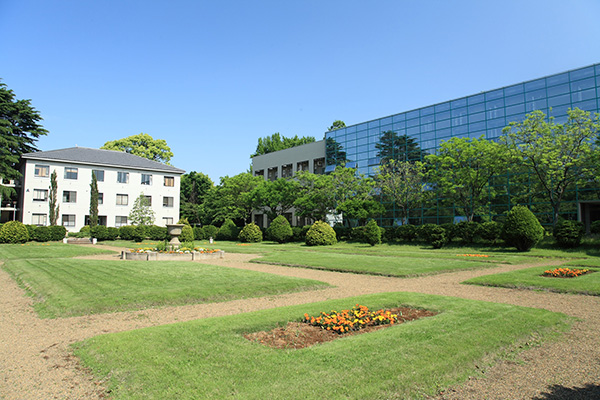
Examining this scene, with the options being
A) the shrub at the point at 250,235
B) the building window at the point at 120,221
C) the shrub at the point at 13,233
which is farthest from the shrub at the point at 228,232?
the shrub at the point at 13,233

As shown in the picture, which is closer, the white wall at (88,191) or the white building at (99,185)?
the white wall at (88,191)

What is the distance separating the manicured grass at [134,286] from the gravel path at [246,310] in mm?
500

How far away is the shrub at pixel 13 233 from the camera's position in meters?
31.4

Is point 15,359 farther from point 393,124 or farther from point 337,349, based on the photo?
point 393,124

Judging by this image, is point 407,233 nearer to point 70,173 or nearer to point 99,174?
point 99,174

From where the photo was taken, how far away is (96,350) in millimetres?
5152

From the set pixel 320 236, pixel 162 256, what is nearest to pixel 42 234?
pixel 162 256

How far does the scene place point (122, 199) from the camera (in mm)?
50438

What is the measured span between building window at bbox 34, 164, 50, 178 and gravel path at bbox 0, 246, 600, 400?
139 feet

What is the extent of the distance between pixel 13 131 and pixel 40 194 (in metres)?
9.88

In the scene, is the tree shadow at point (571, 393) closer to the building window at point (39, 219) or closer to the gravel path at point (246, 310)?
the gravel path at point (246, 310)

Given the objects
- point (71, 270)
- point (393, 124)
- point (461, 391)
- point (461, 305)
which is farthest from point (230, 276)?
point (393, 124)

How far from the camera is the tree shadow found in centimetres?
389

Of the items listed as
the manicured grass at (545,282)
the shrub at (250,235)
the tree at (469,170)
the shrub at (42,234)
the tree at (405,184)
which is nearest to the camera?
the manicured grass at (545,282)
